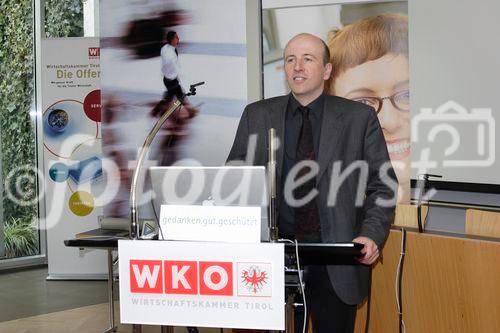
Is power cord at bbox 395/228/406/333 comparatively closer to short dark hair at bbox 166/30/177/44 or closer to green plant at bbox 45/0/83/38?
short dark hair at bbox 166/30/177/44

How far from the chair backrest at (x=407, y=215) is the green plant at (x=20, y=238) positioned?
503cm

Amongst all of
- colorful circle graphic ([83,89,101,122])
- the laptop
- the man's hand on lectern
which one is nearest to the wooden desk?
the man's hand on lectern

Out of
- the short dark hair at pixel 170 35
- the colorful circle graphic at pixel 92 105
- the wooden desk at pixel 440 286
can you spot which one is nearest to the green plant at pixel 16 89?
the colorful circle graphic at pixel 92 105

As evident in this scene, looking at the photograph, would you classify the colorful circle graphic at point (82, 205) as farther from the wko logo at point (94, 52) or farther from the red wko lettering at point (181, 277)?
the red wko lettering at point (181, 277)

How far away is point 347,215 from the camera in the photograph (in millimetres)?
2877

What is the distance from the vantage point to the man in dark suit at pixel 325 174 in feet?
9.32

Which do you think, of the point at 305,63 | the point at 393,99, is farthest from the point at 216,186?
the point at 393,99

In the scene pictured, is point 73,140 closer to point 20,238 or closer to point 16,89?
point 16,89

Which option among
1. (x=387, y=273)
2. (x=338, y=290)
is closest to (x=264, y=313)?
(x=338, y=290)

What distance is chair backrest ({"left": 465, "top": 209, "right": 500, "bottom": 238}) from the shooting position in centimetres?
336

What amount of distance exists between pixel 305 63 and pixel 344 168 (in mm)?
495

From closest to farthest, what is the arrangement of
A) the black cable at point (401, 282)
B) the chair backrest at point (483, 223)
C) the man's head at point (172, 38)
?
1. the chair backrest at point (483, 223)
2. the black cable at point (401, 282)
3. the man's head at point (172, 38)

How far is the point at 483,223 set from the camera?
3.42 m

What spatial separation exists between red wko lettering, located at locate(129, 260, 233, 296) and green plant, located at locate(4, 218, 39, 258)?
5.69 metres
